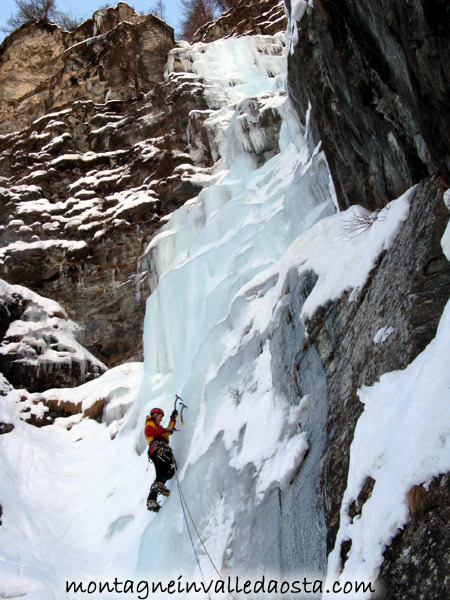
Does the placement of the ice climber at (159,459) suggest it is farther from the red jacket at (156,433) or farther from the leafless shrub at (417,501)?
the leafless shrub at (417,501)

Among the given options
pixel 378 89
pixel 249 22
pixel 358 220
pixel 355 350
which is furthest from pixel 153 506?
pixel 249 22

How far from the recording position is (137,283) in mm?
15141

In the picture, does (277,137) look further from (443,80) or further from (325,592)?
(325,592)

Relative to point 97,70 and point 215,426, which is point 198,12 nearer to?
point 97,70

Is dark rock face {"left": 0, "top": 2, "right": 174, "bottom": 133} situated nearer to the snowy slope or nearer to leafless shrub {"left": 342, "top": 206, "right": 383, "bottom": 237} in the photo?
the snowy slope

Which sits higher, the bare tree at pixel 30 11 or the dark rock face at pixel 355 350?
the bare tree at pixel 30 11

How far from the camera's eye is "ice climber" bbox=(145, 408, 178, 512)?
6305 mm

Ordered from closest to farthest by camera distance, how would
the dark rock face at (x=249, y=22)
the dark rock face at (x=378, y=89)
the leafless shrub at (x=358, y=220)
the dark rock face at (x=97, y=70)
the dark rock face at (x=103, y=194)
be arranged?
the dark rock face at (x=378, y=89) < the leafless shrub at (x=358, y=220) < the dark rock face at (x=103, y=194) < the dark rock face at (x=97, y=70) < the dark rock face at (x=249, y=22)

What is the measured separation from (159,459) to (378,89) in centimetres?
459

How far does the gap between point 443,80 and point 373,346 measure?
1.87m

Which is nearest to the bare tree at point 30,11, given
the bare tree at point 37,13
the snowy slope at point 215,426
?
the bare tree at point 37,13

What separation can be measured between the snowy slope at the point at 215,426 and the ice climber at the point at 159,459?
0.50 ft

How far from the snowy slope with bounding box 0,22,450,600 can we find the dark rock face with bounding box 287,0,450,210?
1.33 ft

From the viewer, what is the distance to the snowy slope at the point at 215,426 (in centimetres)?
407
